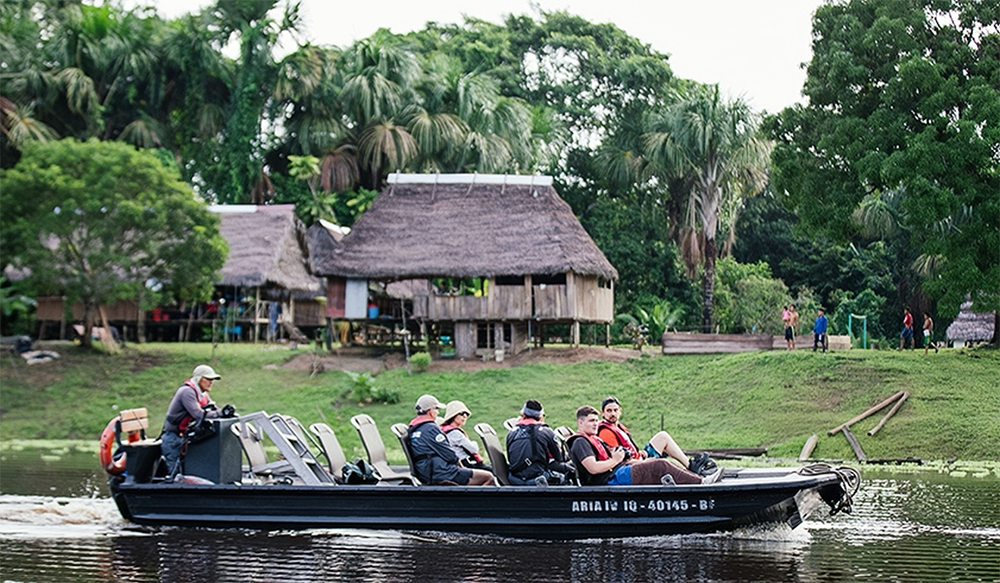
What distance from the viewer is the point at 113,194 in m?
34.0

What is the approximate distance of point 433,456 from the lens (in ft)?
43.0

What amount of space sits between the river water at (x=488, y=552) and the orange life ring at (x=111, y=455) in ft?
2.16

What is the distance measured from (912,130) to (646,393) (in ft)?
28.9

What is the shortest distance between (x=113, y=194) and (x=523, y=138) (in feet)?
56.1

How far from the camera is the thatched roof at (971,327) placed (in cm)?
3781

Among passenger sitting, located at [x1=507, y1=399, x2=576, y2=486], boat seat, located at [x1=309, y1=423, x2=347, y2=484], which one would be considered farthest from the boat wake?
passenger sitting, located at [x1=507, y1=399, x2=576, y2=486]

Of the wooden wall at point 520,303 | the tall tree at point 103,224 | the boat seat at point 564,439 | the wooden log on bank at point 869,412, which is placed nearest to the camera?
the boat seat at point 564,439

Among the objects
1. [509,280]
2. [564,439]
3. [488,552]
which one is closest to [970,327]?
[509,280]

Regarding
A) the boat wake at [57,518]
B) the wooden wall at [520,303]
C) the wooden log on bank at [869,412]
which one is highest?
the wooden wall at [520,303]

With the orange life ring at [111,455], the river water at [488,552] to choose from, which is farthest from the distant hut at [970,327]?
the orange life ring at [111,455]

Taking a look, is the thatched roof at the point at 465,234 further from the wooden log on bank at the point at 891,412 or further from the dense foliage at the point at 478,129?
the wooden log on bank at the point at 891,412

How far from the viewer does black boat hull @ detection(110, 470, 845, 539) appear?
12.2 m

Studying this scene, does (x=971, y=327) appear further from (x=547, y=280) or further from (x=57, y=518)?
(x=57, y=518)

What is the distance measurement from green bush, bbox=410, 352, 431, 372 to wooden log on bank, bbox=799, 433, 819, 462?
12.7 m
